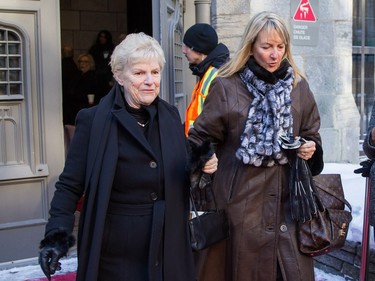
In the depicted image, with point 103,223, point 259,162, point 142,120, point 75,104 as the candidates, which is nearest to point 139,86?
point 142,120

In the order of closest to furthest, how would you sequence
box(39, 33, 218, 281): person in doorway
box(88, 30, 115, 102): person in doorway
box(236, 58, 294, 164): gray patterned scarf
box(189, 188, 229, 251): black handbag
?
box(39, 33, 218, 281): person in doorway < box(189, 188, 229, 251): black handbag < box(236, 58, 294, 164): gray patterned scarf < box(88, 30, 115, 102): person in doorway

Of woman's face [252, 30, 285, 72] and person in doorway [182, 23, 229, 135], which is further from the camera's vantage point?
person in doorway [182, 23, 229, 135]

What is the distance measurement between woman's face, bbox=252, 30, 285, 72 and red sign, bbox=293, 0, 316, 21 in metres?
3.89

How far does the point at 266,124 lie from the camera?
10.8 feet

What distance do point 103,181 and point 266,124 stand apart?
998 millimetres

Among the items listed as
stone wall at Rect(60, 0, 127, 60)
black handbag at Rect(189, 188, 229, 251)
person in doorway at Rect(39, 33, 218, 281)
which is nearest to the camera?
person in doorway at Rect(39, 33, 218, 281)

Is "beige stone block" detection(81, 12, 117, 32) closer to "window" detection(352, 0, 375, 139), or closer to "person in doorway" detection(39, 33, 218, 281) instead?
"window" detection(352, 0, 375, 139)

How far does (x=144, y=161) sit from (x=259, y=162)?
0.73m

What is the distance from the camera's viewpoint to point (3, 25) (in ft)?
15.6

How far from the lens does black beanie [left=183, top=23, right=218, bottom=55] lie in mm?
4871

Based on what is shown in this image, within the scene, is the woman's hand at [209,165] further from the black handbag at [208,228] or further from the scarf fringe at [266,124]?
the scarf fringe at [266,124]

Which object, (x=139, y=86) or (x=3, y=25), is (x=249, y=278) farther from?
(x=3, y=25)

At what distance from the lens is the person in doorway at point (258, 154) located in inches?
129

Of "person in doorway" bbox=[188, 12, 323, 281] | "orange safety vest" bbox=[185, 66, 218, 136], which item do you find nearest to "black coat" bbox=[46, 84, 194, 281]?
"person in doorway" bbox=[188, 12, 323, 281]
